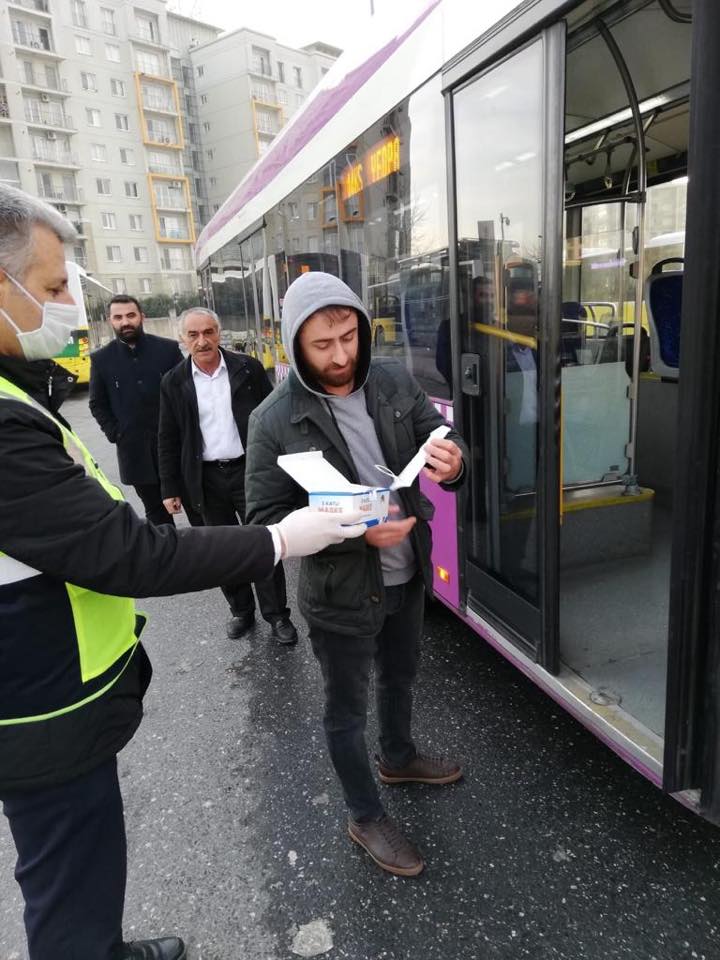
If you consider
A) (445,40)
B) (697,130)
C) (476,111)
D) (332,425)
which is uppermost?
(445,40)

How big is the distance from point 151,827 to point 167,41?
207 ft

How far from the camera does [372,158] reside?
3.32 m

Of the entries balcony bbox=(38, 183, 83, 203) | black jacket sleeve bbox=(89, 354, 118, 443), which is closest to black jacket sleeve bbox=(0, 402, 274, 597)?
black jacket sleeve bbox=(89, 354, 118, 443)

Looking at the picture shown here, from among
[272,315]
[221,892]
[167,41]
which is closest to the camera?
[221,892]

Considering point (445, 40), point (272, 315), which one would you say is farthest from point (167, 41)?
point (445, 40)

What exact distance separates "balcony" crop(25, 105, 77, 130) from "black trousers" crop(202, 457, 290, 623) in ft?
168

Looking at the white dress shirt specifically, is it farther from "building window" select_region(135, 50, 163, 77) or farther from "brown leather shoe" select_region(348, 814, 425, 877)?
"building window" select_region(135, 50, 163, 77)

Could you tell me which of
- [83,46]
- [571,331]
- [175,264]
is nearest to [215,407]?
[571,331]

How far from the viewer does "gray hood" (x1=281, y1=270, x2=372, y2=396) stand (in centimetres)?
184

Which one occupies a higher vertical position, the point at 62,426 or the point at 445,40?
the point at 445,40

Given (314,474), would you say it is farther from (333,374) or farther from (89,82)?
(89,82)

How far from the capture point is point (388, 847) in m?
2.15

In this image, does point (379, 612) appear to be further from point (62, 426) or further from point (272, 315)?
point (272, 315)

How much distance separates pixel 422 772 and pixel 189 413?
2.22 meters
